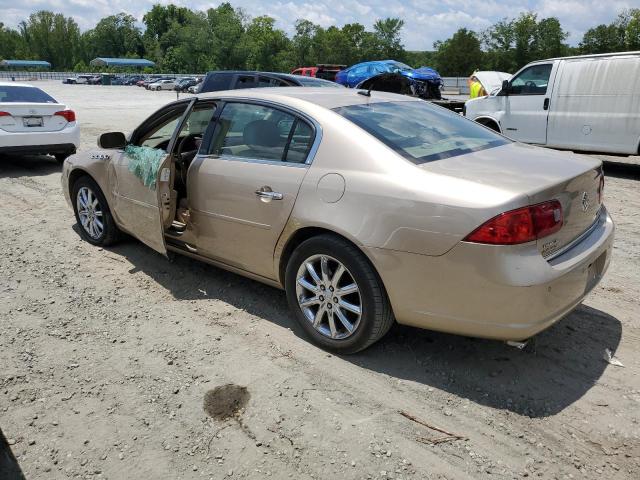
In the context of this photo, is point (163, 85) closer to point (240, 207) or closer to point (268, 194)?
point (240, 207)

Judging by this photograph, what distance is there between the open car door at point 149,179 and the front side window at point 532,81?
7544 millimetres

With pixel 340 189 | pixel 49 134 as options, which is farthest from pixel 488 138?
pixel 49 134

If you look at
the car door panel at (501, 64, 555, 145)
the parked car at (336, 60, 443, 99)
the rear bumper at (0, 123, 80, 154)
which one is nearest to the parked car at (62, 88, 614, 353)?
the rear bumper at (0, 123, 80, 154)

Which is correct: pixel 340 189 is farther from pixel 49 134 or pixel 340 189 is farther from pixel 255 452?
pixel 49 134

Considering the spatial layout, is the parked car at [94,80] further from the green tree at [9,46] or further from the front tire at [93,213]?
the front tire at [93,213]

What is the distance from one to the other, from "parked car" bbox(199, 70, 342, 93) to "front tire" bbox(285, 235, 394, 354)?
745 centimetres

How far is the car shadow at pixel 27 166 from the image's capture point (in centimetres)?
944

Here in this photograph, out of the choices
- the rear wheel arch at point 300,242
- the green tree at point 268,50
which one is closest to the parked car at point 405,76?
the rear wheel arch at point 300,242

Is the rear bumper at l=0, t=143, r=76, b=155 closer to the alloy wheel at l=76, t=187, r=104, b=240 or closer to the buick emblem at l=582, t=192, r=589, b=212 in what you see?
the alloy wheel at l=76, t=187, r=104, b=240

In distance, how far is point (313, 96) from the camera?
154 inches

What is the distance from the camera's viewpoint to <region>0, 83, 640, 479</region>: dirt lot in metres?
2.58

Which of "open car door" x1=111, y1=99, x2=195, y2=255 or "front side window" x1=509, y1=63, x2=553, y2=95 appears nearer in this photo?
"open car door" x1=111, y1=99, x2=195, y2=255

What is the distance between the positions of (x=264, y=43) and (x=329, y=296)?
98164mm

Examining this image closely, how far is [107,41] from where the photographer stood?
127m
